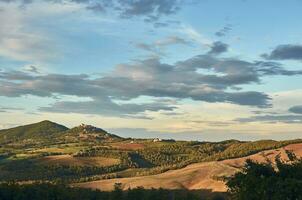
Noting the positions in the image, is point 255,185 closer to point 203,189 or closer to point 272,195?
point 272,195

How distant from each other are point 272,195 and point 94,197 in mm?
88090

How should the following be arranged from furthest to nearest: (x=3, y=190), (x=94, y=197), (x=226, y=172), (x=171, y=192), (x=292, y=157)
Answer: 1. (x=226, y=172)
2. (x=171, y=192)
3. (x=94, y=197)
4. (x=3, y=190)
5. (x=292, y=157)

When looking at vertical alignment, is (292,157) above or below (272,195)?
above

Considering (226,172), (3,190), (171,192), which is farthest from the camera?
(226,172)

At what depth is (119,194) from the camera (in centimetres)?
12300

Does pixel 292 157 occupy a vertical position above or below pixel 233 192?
above

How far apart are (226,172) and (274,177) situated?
132116 mm

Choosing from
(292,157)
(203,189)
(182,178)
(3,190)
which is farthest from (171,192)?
(292,157)

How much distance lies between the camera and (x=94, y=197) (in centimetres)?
14025

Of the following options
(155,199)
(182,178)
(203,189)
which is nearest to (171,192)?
(203,189)

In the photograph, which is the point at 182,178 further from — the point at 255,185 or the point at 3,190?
the point at 255,185

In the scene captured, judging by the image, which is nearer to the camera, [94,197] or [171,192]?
[94,197]

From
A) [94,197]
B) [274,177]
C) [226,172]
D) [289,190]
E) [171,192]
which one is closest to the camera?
[289,190]

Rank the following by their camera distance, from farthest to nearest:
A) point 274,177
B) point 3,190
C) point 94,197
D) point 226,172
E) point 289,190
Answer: point 226,172 → point 94,197 → point 3,190 → point 274,177 → point 289,190
